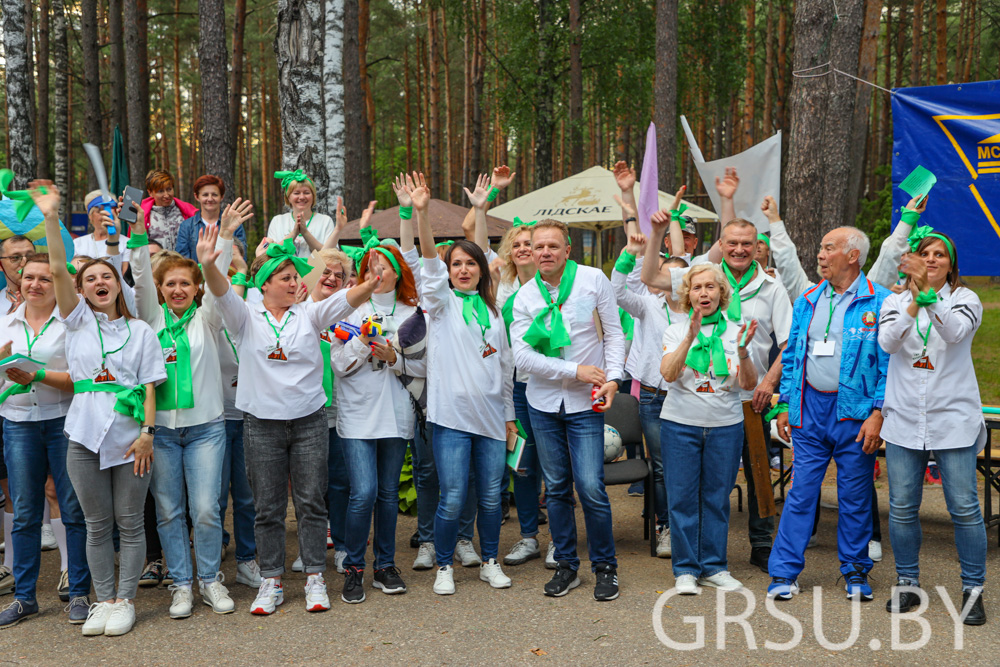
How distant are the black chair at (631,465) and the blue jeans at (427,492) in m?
0.86

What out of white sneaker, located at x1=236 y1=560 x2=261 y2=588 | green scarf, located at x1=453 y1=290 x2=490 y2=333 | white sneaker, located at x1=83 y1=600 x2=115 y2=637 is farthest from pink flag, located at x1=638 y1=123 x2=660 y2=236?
white sneaker, located at x1=83 y1=600 x2=115 y2=637

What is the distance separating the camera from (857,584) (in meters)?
4.41

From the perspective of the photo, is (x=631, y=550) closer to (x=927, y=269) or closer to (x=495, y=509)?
(x=495, y=509)

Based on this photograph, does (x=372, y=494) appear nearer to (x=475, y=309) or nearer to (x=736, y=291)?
(x=475, y=309)

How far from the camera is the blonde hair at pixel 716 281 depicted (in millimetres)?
4480

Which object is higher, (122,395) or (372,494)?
(122,395)

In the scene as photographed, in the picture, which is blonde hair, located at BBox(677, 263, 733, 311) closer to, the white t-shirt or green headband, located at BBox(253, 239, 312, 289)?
the white t-shirt

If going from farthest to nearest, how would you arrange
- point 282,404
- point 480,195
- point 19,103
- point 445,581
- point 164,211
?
1. point 19,103
2. point 164,211
3. point 480,195
4. point 445,581
5. point 282,404

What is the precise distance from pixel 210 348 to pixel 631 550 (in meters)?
2.94

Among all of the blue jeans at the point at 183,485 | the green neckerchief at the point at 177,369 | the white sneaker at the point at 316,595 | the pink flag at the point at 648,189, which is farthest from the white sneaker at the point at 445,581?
the pink flag at the point at 648,189

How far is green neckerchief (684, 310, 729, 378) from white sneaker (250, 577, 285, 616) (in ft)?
7.99

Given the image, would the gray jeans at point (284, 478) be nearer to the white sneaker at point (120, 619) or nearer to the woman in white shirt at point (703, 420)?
the white sneaker at point (120, 619)

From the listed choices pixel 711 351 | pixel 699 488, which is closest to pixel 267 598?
pixel 699 488

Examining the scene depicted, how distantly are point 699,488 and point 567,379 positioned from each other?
950mm
